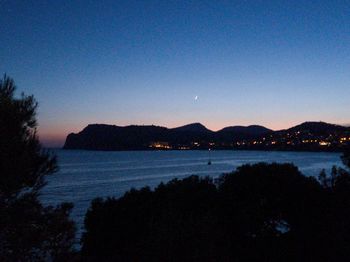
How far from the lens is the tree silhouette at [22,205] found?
30.7 ft

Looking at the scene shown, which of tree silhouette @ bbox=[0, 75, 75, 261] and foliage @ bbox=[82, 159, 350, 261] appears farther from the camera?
foliage @ bbox=[82, 159, 350, 261]

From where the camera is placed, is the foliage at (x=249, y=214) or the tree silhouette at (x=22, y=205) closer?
the tree silhouette at (x=22, y=205)

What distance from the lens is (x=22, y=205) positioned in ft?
32.3

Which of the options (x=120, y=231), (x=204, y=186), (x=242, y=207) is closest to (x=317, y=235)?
(x=242, y=207)

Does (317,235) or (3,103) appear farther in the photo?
(317,235)

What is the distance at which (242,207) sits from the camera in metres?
23.7

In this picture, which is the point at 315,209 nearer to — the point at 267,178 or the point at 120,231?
the point at 267,178

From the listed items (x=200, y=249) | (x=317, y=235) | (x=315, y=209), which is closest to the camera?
(x=200, y=249)

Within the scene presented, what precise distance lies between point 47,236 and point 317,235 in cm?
1633

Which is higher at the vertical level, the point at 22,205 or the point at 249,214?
the point at 22,205

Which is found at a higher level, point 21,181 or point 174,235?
point 21,181

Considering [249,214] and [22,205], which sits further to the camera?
[249,214]

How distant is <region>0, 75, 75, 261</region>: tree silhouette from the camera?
9.34 metres

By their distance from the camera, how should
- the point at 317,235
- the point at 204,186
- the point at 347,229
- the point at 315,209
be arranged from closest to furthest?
the point at 347,229 < the point at 317,235 < the point at 315,209 < the point at 204,186
